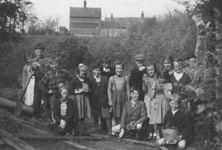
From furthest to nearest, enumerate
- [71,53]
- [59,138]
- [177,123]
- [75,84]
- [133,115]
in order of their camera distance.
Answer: [71,53] < [75,84] < [133,115] < [59,138] < [177,123]

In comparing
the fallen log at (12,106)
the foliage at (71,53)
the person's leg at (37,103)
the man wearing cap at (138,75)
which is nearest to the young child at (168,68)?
the man wearing cap at (138,75)

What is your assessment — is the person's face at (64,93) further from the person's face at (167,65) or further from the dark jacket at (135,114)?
the person's face at (167,65)

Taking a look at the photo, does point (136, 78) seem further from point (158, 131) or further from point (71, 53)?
point (71, 53)

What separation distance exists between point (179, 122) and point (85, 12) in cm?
9713

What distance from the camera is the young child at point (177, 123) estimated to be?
8.39m

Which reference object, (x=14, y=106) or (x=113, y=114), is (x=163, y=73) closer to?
(x=113, y=114)

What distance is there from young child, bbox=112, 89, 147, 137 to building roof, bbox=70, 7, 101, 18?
92.7m

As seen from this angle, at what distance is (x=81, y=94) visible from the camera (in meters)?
10.5

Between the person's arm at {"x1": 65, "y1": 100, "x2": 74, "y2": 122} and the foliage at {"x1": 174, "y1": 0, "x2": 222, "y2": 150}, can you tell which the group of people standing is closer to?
the person's arm at {"x1": 65, "y1": 100, "x2": 74, "y2": 122}

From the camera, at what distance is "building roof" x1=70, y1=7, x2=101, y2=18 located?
336 feet

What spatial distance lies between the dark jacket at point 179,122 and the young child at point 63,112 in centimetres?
213

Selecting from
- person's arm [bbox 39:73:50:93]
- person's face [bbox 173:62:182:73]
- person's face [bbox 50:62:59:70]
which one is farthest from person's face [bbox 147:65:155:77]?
person's arm [bbox 39:73:50:93]

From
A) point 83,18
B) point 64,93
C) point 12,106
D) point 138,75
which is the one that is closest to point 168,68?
point 138,75

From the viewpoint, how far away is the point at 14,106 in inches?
510
